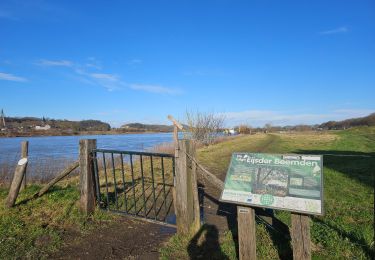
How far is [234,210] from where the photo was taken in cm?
664

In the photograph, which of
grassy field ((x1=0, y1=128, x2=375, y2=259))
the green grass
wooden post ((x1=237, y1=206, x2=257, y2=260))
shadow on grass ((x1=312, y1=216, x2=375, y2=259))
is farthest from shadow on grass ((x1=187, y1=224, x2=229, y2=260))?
the green grass

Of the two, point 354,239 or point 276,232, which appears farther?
point 276,232

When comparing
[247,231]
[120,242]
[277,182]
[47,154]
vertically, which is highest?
[277,182]

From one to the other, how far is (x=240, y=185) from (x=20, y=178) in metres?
5.30

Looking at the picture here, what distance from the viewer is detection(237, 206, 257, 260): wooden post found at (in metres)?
3.81

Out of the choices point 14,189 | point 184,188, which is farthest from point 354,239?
point 14,189

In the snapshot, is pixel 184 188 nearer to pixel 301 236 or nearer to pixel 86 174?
pixel 301 236

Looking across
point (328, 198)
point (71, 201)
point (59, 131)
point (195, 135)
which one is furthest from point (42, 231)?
point (59, 131)

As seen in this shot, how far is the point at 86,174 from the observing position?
6.17 meters

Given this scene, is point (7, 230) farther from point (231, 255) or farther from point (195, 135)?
point (195, 135)

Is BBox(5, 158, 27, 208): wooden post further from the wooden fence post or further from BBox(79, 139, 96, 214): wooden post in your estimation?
the wooden fence post

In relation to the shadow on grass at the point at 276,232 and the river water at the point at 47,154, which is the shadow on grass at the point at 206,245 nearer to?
the shadow on grass at the point at 276,232

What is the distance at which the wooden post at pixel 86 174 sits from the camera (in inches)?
243

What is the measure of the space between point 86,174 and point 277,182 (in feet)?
13.1
